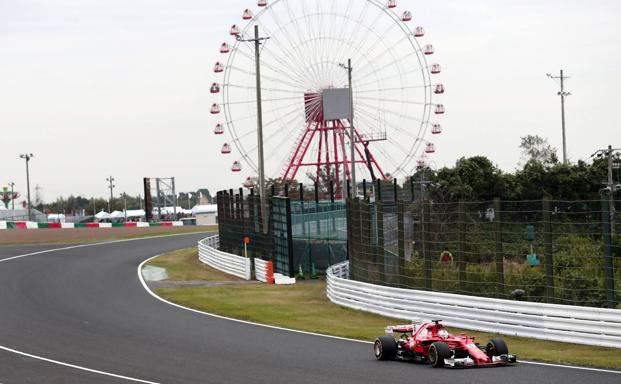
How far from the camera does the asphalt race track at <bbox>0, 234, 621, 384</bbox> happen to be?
15.7 m

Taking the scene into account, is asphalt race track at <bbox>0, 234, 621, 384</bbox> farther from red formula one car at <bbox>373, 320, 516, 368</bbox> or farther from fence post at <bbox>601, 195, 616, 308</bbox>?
fence post at <bbox>601, 195, 616, 308</bbox>

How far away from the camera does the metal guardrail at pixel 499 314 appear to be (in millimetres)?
19078

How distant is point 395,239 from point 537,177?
168 ft

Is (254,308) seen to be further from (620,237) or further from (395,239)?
(620,237)

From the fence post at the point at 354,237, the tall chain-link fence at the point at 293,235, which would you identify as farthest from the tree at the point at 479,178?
the fence post at the point at 354,237

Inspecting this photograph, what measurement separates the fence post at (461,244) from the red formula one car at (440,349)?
5.83 m

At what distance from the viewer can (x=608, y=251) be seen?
19.4m

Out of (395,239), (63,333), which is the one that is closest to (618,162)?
(395,239)

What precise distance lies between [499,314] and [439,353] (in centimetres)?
563

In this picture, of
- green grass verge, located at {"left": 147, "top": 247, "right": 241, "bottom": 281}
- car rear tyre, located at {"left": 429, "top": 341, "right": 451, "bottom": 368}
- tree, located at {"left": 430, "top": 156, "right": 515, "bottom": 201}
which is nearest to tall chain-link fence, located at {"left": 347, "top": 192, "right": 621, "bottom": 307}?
car rear tyre, located at {"left": 429, "top": 341, "right": 451, "bottom": 368}

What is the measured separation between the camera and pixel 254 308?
94.7 ft

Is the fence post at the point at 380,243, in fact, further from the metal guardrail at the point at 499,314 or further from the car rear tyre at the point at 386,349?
the car rear tyre at the point at 386,349

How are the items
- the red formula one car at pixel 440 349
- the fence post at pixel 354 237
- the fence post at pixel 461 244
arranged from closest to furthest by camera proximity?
the red formula one car at pixel 440 349 < the fence post at pixel 461 244 < the fence post at pixel 354 237

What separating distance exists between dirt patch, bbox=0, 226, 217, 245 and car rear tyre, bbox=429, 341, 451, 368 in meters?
55.0
